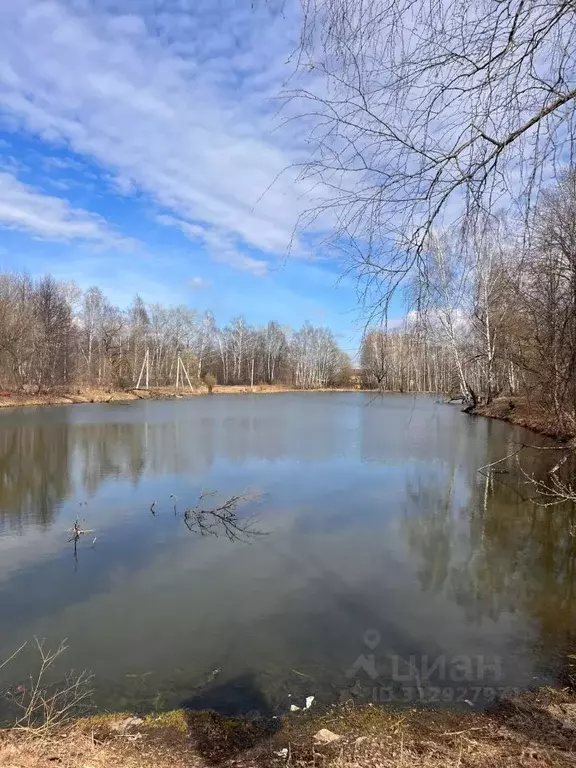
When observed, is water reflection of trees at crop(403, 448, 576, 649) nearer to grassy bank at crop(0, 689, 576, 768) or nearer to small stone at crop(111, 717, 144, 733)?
grassy bank at crop(0, 689, 576, 768)

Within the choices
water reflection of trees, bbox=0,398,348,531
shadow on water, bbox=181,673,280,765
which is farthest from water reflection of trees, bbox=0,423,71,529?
shadow on water, bbox=181,673,280,765

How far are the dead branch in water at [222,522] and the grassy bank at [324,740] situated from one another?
4256 millimetres

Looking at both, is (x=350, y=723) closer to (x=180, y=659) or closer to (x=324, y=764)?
(x=324, y=764)

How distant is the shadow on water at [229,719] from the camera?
308cm

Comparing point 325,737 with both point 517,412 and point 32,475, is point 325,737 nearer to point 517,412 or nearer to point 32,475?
point 32,475

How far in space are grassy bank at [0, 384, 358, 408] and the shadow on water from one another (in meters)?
30.5

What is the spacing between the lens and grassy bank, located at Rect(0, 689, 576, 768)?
2.72 meters

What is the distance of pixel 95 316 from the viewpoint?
50844mm

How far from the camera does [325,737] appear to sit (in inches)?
122

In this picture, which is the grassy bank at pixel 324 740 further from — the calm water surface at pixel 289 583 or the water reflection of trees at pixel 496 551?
the water reflection of trees at pixel 496 551

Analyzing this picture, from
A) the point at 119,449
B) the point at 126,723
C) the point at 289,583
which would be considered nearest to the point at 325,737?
the point at 126,723

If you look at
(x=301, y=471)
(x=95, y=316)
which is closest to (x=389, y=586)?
(x=301, y=471)

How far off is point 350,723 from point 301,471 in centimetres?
896

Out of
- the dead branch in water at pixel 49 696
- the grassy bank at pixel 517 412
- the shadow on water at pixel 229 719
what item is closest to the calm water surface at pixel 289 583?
the shadow on water at pixel 229 719
